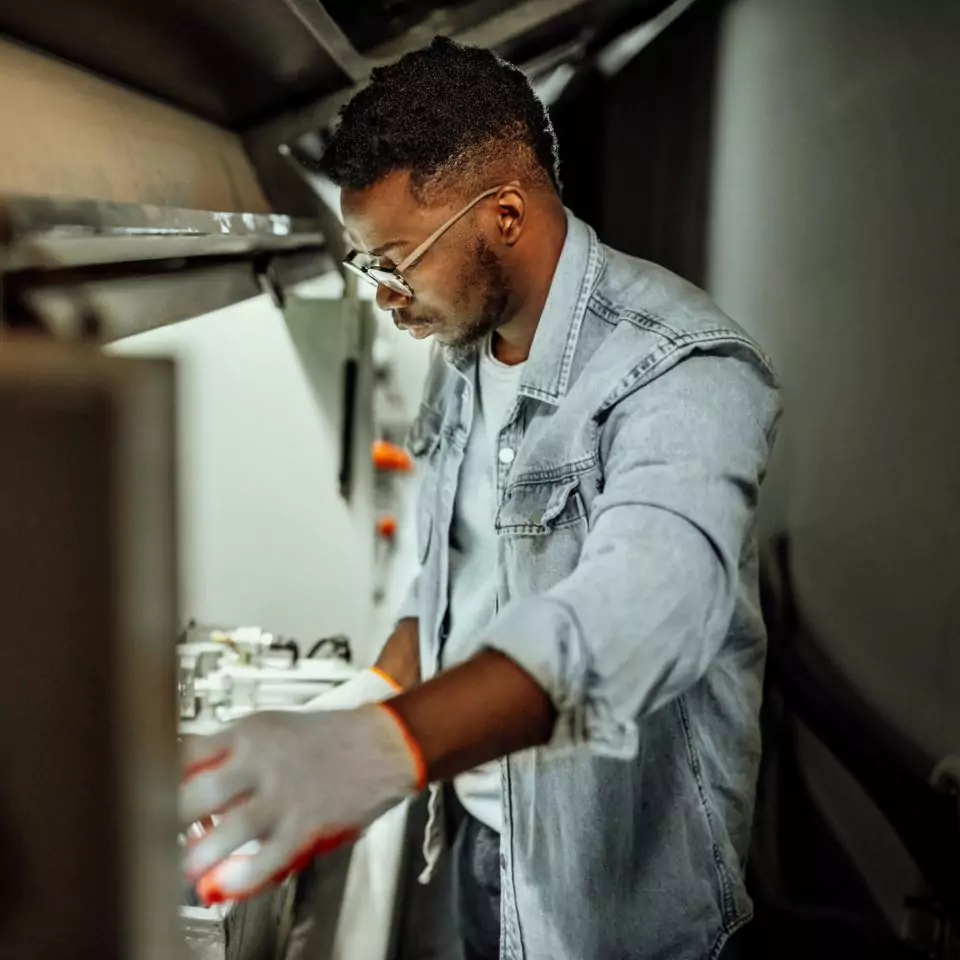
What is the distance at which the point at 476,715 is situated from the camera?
561 millimetres

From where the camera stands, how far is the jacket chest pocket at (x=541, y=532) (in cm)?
92

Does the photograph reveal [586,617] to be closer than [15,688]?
No

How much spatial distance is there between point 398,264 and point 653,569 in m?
0.51

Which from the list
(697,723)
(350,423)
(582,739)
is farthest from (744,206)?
(582,739)

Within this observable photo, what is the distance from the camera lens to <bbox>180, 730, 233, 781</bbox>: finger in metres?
0.53

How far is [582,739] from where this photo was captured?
58 cm

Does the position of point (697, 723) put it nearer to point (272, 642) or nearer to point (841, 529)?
point (841, 529)

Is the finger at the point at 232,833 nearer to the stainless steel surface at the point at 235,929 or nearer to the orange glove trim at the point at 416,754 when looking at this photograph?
the orange glove trim at the point at 416,754

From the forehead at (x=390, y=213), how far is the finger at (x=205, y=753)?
1.94ft

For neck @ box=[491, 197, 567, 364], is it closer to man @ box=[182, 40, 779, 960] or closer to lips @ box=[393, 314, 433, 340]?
man @ box=[182, 40, 779, 960]

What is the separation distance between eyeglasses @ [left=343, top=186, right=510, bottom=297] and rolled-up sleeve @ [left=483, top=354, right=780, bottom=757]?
30cm

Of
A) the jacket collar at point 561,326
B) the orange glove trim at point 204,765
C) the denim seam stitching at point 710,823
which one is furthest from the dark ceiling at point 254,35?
the denim seam stitching at point 710,823

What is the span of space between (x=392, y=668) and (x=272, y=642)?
38 centimetres

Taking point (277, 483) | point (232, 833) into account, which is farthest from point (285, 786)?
point (277, 483)
